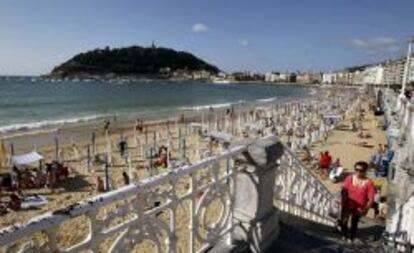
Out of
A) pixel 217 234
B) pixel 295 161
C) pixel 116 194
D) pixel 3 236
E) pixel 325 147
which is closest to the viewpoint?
pixel 3 236

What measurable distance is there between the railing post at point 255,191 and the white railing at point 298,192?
37.9 inches

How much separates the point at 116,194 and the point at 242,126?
29.2 meters

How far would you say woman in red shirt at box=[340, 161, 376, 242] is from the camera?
6473 millimetres

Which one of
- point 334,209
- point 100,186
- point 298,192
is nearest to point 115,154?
point 100,186

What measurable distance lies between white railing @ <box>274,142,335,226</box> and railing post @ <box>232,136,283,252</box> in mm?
962

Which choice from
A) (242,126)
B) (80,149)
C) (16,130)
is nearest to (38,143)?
(80,149)

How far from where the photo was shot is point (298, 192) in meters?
6.52

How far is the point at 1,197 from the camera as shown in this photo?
1530 cm

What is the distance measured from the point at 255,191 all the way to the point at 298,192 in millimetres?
2270

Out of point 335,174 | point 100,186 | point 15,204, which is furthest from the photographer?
point 335,174

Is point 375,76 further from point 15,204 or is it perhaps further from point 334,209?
point 334,209

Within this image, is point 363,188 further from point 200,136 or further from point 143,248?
point 200,136

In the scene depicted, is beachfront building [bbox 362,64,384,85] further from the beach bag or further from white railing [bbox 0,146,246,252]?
white railing [bbox 0,146,246,252]

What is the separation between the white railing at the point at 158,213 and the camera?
2363mm
